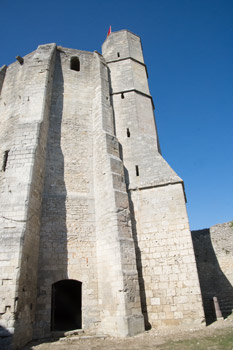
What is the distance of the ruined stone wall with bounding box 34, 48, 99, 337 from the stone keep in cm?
3

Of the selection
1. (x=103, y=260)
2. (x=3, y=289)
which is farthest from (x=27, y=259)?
(x=103, y=260)

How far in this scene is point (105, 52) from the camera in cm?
1385

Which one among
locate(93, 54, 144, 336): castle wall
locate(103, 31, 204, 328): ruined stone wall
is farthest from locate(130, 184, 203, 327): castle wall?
locate(93, 54, 144, 336): castle wall

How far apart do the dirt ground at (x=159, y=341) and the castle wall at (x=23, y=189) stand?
1.00 m

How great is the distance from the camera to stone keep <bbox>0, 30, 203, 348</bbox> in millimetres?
6836

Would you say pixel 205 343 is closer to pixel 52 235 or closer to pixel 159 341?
pixel 159 341

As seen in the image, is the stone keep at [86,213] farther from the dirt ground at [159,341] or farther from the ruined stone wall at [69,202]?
the dirt ground at [159,341]

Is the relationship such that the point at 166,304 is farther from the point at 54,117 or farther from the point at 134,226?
the point at 54,117

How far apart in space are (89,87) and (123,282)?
9005 millimetres

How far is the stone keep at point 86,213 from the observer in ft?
22.4

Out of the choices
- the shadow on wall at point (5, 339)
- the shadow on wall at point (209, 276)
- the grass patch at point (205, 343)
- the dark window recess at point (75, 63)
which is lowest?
the grass patch at point (205, 343)

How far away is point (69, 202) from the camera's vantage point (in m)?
8.74

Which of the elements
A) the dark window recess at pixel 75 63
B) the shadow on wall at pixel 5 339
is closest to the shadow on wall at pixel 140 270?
the shadow on wall at pixel 5 339

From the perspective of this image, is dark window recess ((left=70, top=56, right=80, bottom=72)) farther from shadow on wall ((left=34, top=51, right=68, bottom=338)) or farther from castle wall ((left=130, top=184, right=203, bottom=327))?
castle wall ((left=130, top=184, right=203, bottom=327))
